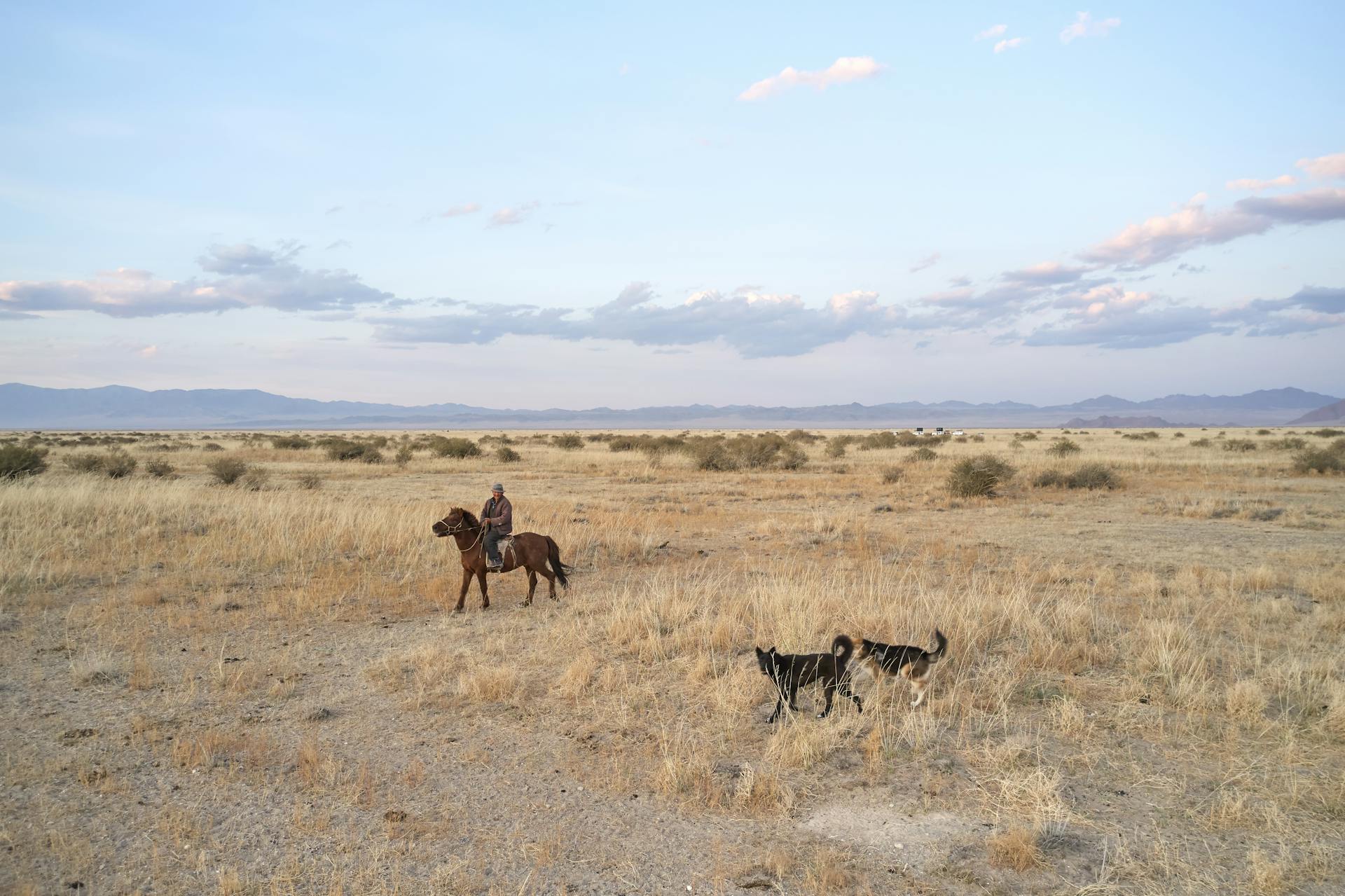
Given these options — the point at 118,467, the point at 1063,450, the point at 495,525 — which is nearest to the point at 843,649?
the point at 495,525

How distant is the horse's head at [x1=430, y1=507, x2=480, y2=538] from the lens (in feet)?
30.7

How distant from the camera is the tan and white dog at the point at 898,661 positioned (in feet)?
19.7

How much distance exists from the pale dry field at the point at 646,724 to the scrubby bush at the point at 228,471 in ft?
39.6

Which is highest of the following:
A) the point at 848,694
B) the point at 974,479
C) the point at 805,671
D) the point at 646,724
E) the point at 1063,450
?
the point at 1063,450

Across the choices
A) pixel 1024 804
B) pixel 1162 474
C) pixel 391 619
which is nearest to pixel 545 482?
pixel 391 619

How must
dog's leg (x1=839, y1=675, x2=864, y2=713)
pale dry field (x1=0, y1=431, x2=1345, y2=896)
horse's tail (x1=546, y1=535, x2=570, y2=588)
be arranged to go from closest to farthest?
pale dry field (x1=0, y1=431, x2=1345, y2=896), dog's leg (x1=839, y1=675, x2=864, y2=713), horse's tail (x1=546, y1=535, x2=570, y2=588)

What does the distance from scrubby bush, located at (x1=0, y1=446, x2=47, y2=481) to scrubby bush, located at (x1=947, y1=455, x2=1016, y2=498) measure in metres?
27.0

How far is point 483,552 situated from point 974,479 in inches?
684

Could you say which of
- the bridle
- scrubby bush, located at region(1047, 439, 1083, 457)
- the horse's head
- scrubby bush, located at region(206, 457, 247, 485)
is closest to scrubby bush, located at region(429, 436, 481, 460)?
scrubby bush, located at region(206, 457, 247, 485)

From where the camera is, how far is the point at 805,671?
588cm

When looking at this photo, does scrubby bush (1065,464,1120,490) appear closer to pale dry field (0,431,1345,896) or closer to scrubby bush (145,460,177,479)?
pale dry field (0,431,1345,896)

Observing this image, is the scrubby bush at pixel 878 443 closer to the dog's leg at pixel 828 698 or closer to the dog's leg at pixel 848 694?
the dog's leg at pixel 848 694

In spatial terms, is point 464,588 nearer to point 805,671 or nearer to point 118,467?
point 805,671

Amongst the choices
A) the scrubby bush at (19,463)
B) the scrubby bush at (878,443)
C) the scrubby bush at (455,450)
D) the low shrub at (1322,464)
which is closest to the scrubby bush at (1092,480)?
the low shrub at (1322,464)
